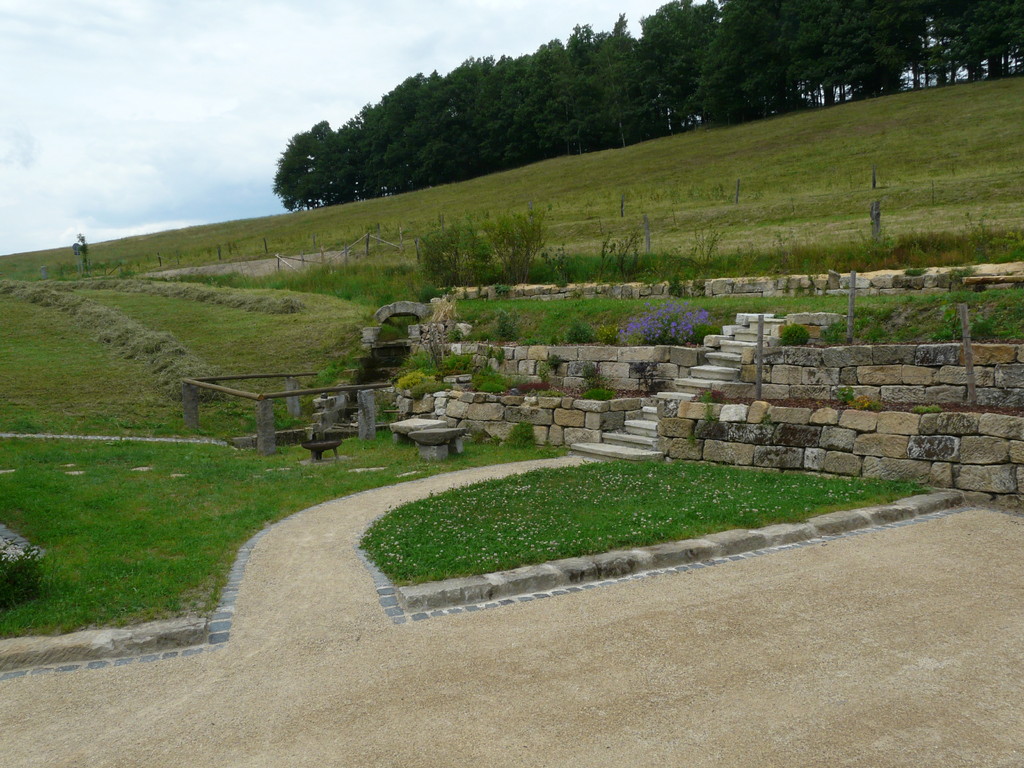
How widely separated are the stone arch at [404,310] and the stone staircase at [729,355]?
891cm

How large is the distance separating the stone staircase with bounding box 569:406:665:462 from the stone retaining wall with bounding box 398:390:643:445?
0.14 metres

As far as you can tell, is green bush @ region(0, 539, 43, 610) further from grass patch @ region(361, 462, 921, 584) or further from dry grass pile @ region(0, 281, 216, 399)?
dry grass pile @ region(0, 281, 216, 399)

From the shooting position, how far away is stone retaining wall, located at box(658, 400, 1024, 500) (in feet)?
25.3

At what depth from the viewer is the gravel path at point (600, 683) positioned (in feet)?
11.7


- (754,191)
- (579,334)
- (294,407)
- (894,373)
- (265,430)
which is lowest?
(294,407)

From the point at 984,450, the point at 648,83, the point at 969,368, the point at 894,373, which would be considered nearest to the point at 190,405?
the point at 894,373

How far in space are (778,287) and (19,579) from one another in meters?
14.3

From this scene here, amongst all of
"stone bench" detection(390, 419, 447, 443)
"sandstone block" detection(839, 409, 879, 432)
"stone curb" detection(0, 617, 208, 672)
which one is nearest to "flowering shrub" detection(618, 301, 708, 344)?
"stone bench" detection(390, 419, 447, 443)

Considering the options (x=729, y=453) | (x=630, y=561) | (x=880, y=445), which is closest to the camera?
(x=630, y=561)

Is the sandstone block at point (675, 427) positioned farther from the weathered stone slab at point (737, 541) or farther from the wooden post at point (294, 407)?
the wooden post at point (294, 407)

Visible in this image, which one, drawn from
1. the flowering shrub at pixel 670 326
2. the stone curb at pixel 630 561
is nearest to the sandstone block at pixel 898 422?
the stone curb at pixel 630 561

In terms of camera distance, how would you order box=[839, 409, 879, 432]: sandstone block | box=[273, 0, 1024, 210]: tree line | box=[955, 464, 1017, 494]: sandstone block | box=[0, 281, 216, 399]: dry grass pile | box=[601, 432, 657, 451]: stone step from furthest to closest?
box=[273, 0, 1024, 210]: tree line → box=[0, 281, 216, 399]: dry grass pile → box=[601, 432, 657, 451]: stone step → box=[839, 409, 879, 432]: sandstone block → box=[955, 464, 1017, 494]: sandstone block

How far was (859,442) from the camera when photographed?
8633mm

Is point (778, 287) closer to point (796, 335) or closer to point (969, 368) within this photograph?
point (796, 335)
